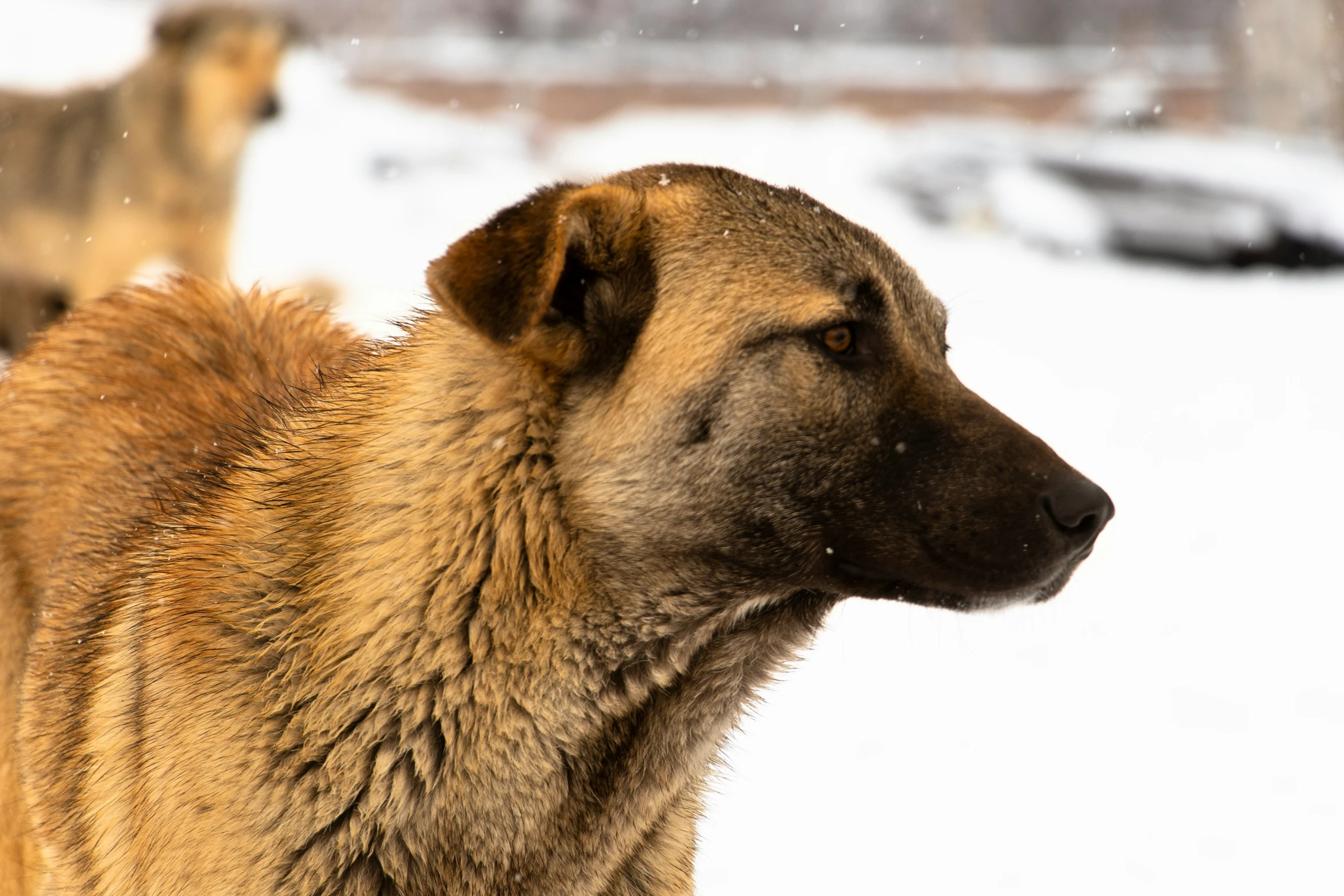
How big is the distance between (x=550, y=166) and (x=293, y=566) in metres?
14.2

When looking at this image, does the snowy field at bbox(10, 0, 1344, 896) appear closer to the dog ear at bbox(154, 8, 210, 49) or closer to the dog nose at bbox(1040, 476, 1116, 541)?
the dog nose at bbox(1040, 476, 1116, 541)

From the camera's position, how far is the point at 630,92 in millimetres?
23234

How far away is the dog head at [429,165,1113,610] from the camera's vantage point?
99.3 inches

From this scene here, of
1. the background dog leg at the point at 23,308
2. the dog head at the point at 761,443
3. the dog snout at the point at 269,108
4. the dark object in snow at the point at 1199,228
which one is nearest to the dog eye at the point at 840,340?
the dog head at the point at 761,443

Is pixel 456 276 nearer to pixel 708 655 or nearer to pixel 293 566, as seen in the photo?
pixel 293 566

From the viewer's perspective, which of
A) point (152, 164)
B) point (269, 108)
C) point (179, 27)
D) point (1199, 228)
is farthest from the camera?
point (1199, 228)

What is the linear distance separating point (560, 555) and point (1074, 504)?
0.96 m

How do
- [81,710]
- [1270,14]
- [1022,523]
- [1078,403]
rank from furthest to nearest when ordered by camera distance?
[1270,14] → [1078,403] → [81,710] → [1022,523]

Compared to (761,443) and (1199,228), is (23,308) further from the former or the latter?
(1199,228)

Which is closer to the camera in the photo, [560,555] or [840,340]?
[560,555]

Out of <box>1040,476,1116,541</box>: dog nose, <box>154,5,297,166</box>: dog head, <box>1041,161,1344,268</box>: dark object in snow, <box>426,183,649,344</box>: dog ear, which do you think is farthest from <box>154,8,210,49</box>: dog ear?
<box>1041,161,1344,268</box>: dark object in snow

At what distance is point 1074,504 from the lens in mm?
2527

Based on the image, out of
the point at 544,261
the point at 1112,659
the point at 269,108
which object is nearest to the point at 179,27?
the point at 269,108

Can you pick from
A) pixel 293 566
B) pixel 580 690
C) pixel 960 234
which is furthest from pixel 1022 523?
pixel 960 234
